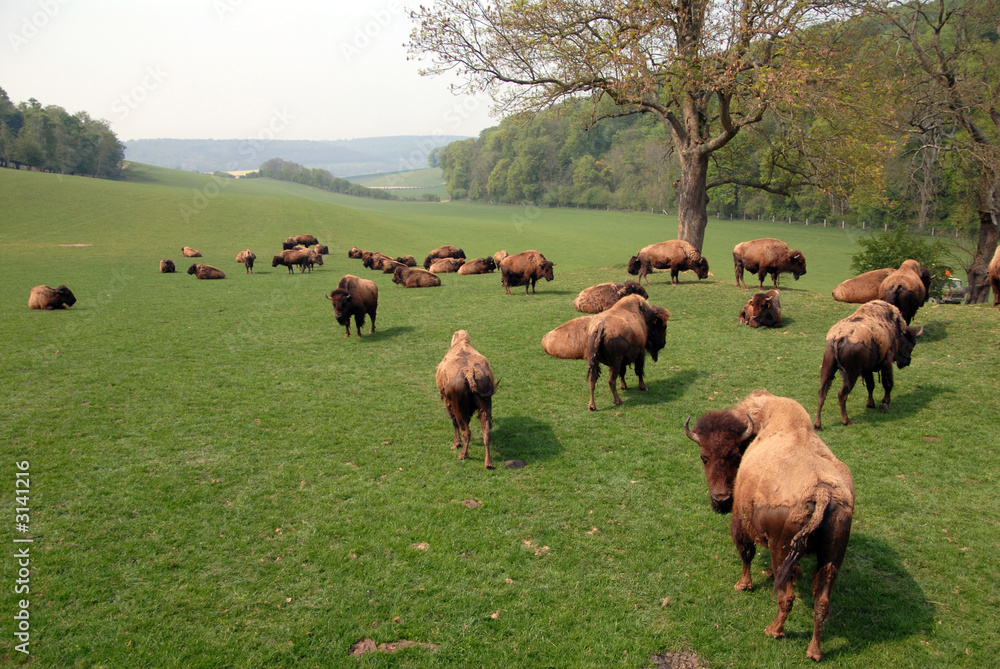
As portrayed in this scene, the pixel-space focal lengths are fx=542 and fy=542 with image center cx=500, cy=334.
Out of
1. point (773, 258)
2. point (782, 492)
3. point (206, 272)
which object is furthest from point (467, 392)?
point (206, 272)

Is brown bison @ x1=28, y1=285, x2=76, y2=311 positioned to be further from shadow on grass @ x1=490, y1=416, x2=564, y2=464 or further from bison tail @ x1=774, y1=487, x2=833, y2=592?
bison tail @ x1=774, y1=487, x2=833, y2=592

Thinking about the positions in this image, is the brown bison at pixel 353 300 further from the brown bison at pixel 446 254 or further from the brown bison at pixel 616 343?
the brown bison at pixel 446 254

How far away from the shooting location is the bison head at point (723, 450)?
5.58 meters

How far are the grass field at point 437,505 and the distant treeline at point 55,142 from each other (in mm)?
89240

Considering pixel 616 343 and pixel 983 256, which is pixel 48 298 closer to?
pixel 616 343

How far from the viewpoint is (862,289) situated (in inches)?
705

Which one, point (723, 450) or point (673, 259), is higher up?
point (673, 259)

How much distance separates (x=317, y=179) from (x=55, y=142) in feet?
189

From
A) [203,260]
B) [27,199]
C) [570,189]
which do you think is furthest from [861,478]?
[570,189]

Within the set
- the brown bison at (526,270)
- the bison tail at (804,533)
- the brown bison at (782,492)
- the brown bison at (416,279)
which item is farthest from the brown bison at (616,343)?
the brown bison at (416,279)

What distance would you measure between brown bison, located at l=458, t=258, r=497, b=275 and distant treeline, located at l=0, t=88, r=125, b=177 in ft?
285

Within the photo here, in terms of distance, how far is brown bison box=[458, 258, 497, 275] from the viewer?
29828 millimetres

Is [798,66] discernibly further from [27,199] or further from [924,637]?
[27,199]

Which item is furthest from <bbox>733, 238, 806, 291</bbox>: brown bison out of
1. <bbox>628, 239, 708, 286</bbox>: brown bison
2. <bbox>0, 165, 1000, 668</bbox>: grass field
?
<bbox>0, 165, 1000, 668</bbox>: grass field
